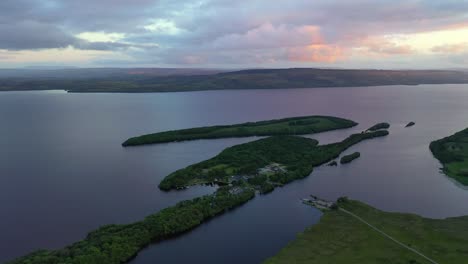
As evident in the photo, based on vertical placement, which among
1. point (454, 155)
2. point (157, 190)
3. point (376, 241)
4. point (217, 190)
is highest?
point (454, 155)

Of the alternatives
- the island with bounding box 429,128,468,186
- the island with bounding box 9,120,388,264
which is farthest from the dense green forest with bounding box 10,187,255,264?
the island with bounding box 429,128,468,186

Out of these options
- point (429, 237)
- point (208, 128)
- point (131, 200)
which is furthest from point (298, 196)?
point (208, 128)

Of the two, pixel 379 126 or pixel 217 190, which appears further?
pixel 379 126

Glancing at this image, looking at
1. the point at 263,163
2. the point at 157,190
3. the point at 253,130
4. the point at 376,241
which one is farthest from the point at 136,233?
the point at 253,130

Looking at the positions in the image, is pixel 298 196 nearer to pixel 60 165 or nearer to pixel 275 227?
pixel 275 227

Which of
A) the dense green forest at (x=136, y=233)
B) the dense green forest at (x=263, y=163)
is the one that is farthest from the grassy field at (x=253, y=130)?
the dense green forest at (x=136, y=233)

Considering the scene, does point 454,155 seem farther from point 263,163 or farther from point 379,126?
point 263,163
